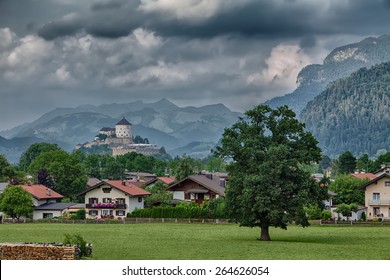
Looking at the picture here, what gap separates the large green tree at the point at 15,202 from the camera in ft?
310

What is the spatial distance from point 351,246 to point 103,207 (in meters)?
60.4

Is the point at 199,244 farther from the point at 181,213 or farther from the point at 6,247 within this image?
the point at 181,213

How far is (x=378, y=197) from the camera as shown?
303 feet

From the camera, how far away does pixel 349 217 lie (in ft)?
305

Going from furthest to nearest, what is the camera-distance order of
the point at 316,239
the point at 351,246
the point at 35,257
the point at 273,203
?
the point at 316,239
the point at 273,203
the point at 351,246
the point at 35,257

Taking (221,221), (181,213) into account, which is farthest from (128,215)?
(221,221)

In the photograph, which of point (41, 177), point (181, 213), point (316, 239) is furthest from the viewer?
point (41, 177)

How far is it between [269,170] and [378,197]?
46162mm

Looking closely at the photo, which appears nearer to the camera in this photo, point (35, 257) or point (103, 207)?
point (35, 257)

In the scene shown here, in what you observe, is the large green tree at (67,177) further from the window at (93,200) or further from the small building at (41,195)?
the window at (93,200)

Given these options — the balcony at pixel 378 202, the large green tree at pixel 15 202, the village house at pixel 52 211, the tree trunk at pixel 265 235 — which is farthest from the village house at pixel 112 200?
the tree trunk at pixel 265 235

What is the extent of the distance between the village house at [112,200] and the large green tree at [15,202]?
9.01 m

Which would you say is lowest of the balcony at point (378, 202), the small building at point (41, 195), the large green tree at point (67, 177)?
the balcony at point (378, 202)

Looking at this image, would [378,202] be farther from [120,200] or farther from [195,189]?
[120,200]
